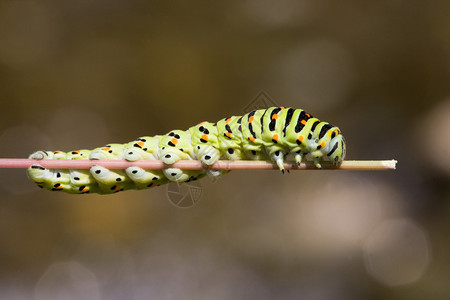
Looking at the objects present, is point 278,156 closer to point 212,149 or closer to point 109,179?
point 212,149

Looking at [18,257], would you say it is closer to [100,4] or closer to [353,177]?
[100,4]

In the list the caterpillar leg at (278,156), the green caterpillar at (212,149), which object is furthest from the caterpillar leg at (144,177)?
the caterpillar leg at (278,156)

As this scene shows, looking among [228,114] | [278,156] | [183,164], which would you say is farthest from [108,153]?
[228,114]

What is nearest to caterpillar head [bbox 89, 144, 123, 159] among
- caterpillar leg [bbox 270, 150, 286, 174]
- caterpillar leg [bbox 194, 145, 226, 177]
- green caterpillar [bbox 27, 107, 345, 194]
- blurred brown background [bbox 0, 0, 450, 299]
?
green caterpillar [bbox 27, 107, 345, 194]

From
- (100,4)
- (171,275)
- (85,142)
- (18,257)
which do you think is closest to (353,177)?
(171,275)

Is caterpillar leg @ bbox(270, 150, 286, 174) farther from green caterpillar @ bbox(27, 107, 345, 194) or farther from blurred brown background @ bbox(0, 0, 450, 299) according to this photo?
blurred brown background @ bbox(0, 0, 450, 299)

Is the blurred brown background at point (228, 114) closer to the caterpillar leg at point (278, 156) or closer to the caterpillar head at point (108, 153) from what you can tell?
the caterpillar head at point (108, 153)
